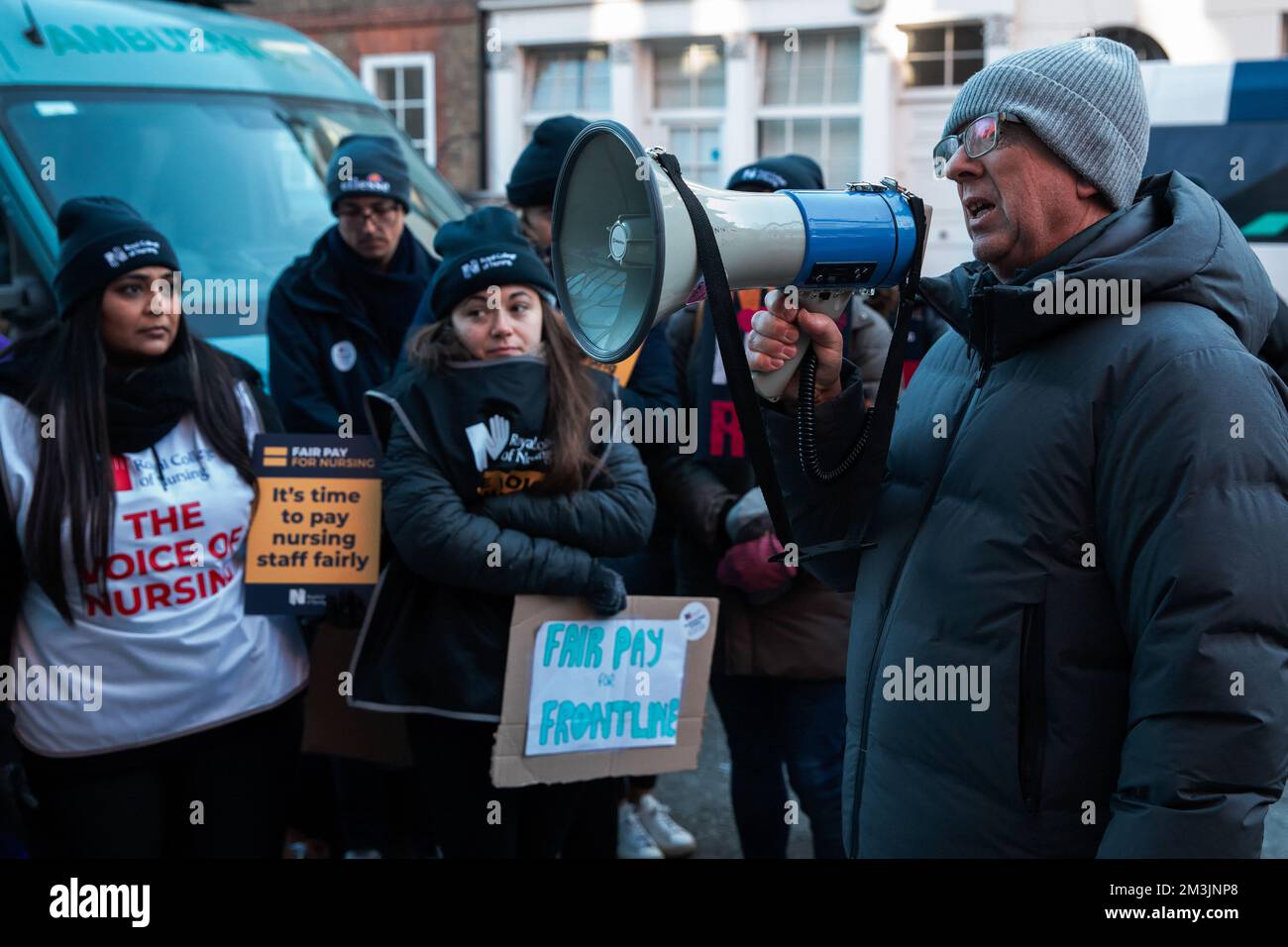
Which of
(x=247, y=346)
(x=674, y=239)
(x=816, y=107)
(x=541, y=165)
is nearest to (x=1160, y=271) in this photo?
(x=674, y=239)

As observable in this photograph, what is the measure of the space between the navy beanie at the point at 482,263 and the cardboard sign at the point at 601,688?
2.43 feet

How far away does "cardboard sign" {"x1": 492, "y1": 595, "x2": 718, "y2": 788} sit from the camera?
119 inches

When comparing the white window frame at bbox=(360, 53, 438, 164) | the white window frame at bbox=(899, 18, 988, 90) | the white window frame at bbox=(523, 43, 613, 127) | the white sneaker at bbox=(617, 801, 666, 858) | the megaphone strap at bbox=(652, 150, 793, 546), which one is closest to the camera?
the megaphone strap at bbox=(652, 150, 793, 546)

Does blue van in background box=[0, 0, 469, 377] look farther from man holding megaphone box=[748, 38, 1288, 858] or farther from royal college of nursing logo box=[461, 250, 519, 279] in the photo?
man holding megaphone box=[748, 38, 1288, 858]

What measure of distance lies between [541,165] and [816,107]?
10.8 metres

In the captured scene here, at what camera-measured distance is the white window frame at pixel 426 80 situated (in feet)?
49.9

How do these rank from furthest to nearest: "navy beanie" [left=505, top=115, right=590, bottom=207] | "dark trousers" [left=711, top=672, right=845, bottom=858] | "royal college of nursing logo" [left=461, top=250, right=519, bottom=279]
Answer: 1. "navy beanie" [left=505, top=115, right=590, bottom=207]
2. "dark trousers" [left=711, top=672, right=845, bottom=858]
3. "royal college of nursing logo" [left=461, top=250, right=519, bottom=279]

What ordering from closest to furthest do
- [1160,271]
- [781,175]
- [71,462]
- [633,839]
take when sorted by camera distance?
[1160,271] < [71,462] < [781,175] < [633,839]

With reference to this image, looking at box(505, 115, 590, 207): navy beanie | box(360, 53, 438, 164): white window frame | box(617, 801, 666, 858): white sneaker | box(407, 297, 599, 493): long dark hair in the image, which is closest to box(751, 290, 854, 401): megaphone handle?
box(407, 297, 599, 493): long dark hair

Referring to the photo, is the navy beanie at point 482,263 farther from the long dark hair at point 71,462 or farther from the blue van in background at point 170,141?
the blue van in background at point 170,141

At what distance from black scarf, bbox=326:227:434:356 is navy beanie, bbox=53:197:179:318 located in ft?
3.10

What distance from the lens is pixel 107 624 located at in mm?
2840

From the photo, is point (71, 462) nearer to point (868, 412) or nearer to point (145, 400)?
point (145, 400)

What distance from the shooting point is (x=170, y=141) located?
5.06 meters
